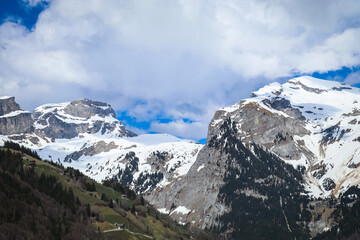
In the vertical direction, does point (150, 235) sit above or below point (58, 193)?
below

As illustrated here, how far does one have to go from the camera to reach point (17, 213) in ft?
441

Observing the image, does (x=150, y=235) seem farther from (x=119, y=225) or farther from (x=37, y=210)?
(x=37, y=210)

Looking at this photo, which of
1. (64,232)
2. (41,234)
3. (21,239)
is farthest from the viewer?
(64,232)

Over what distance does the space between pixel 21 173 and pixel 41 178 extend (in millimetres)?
9874

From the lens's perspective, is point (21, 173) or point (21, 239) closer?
point (21, 239)

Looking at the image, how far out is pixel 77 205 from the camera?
175250 mm

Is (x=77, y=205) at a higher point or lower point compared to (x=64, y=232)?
higher

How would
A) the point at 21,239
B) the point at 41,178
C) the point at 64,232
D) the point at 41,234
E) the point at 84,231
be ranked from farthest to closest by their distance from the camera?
the point at 41,178 → the point at 84,231 → the point at 64,232 → the point at 41,234 → the point at 21,239

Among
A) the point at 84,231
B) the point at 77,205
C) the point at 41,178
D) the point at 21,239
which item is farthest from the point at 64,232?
the point at 41,178

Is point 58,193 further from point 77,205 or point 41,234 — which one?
point 41,234

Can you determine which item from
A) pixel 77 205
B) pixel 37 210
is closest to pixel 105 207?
pixel 77 205

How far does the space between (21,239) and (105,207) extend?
251ft

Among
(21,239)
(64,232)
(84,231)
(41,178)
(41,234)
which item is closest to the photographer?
(21,239)

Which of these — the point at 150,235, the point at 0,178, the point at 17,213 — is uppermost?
the point at 0,178
